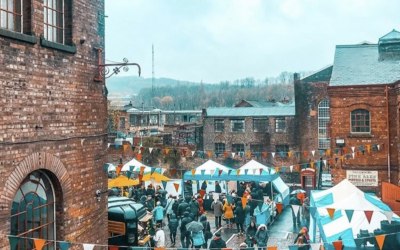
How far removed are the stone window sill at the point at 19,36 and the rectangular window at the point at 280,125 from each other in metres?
34.4

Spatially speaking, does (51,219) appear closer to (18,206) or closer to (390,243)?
(18,206)

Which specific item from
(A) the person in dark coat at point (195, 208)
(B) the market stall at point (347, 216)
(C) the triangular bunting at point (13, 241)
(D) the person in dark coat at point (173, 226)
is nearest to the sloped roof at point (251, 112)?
(A) the person in dark coat at point (195, 208)

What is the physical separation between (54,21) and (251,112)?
3369 centimetres

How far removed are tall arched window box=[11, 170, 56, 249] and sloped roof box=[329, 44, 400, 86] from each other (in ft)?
56.9

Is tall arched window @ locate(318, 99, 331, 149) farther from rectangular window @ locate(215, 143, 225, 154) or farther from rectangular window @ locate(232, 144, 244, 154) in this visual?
rectangular window @ locate(215, 143, 225, 154)

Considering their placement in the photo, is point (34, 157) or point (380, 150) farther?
point (380, 150)

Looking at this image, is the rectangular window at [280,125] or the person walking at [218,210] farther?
the rectangular window at [280,125]

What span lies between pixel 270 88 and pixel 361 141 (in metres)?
132

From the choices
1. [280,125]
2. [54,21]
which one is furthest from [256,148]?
[54,21]

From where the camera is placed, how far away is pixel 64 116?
29.5 feet

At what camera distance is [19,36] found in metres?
7.63

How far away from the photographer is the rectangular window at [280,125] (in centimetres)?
4103

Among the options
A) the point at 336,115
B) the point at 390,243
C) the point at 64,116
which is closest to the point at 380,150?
the point at 336,115

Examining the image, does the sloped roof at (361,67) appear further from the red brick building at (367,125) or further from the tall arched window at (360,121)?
the tall arched window at (360,121)
